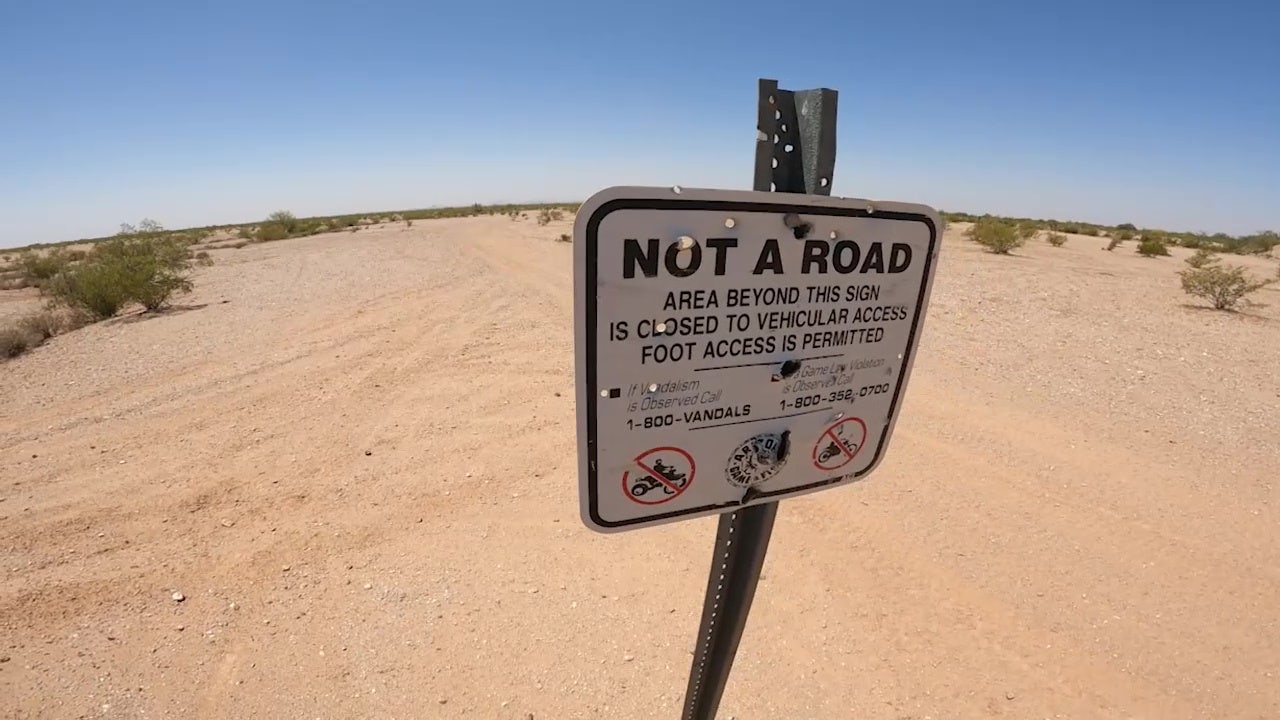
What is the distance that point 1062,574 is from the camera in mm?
3197

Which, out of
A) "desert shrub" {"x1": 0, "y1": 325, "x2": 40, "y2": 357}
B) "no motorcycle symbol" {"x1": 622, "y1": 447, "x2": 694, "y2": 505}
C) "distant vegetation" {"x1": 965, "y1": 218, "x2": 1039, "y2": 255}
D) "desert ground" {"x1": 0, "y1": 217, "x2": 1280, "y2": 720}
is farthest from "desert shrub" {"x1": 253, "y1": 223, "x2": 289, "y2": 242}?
"no motorcycle symbol" {"x1": 622, "y1": 447, "x2": 694, "y2": 505}

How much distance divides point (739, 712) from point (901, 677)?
72 centimetres

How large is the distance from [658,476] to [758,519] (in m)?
0.28

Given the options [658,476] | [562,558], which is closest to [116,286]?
[562,558]

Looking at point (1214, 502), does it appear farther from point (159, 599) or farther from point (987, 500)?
point (159, 599)

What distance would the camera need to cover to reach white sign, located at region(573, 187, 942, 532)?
0.88 m

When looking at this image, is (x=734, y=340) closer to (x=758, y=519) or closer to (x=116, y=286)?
(x=758, y=519)

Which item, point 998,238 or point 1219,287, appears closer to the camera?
point 1219,287

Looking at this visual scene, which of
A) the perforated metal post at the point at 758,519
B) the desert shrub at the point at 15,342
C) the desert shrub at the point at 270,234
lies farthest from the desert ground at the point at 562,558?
the desert shrub at the point at 270,234

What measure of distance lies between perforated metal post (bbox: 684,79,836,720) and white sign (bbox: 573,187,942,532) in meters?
0.08

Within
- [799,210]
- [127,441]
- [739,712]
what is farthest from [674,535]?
[127,441]

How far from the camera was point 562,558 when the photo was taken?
342 centimetres

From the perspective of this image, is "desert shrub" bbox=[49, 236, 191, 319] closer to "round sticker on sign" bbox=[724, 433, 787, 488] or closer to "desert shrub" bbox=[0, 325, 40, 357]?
"desert shrub" bbox=[0, 325, 40, 357]

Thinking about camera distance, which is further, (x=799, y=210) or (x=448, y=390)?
(x=448, y=390)
